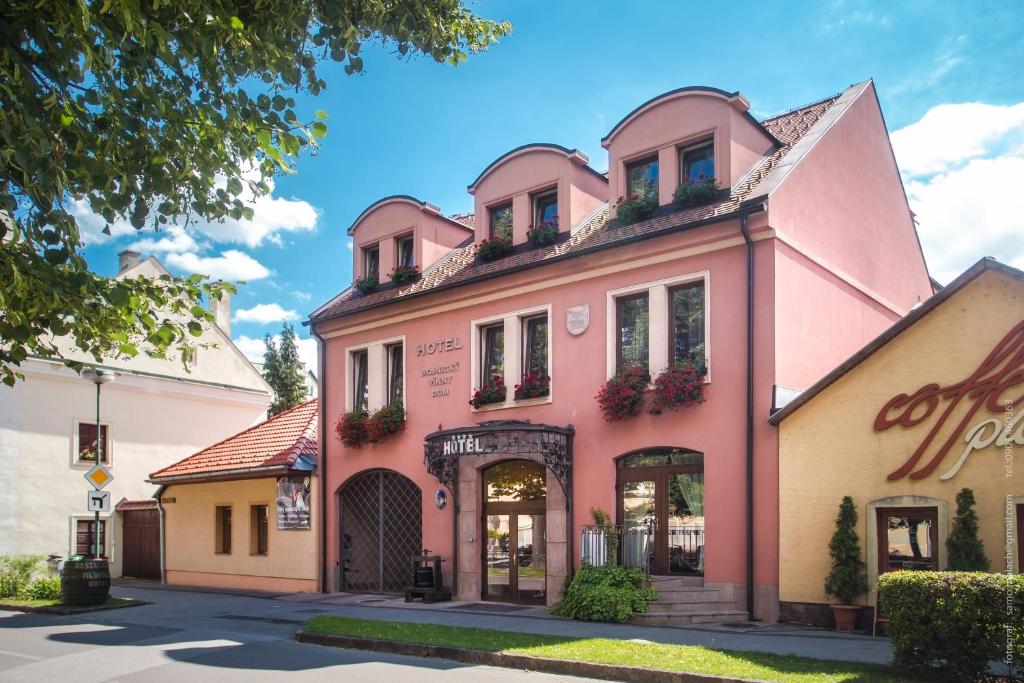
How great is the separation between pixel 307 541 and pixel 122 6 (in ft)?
56.7

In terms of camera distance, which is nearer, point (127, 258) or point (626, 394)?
point (626, 394)

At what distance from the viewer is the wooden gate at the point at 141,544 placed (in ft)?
93.0

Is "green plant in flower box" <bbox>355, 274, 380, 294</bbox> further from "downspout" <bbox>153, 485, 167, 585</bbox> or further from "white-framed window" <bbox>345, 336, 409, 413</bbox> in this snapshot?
"downspout" <bbox>153, 485, 167, 585</bbox>

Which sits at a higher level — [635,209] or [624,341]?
[635,209]

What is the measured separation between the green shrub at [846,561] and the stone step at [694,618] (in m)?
1.58

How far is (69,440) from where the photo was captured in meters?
28.6

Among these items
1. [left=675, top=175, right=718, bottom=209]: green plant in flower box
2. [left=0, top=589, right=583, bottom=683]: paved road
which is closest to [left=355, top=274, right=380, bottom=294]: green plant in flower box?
[left=0, top=589, right=583, bottom=683]: paved road

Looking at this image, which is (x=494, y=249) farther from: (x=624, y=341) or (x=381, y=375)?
(x=381, y=375)

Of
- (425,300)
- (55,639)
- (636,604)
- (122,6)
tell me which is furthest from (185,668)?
(425,300)

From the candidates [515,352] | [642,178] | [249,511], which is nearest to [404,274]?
[515,352]

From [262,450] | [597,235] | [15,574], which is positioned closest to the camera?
[597,235]

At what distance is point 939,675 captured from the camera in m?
9.34

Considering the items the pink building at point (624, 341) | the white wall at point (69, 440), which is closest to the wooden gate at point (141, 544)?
the white wall at point (69, 440)

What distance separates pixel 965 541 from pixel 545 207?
35.6 ft
